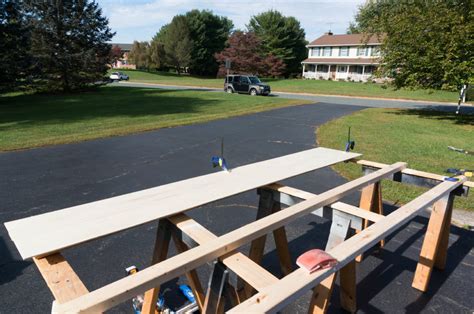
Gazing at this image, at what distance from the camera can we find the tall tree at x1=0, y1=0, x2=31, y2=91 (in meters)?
18.8

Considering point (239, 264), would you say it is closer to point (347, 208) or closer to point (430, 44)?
point (347, 208)

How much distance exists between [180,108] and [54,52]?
541 inches

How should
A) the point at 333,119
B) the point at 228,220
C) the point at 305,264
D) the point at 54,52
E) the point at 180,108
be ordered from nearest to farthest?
the point at 305,264 < the point at 228,220 < the point at 333,119 < the point at 180,108 < the point at 54,52

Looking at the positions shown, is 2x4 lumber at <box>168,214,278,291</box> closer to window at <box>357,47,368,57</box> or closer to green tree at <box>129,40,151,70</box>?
window at <box>357,47,368,57</box>

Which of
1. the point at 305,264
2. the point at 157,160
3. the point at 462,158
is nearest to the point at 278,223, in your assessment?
the point at 305,264

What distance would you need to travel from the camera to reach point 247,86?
26859 millimetres

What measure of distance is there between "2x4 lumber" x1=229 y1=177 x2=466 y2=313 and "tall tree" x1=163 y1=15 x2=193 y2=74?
61.7m

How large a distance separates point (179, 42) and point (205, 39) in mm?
5295

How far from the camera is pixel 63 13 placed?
81.7 feet

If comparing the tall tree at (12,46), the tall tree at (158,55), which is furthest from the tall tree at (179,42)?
the tall tree at (12,46)

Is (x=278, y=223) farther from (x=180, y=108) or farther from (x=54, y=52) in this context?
(x=54, y=52)

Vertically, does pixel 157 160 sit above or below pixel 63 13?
below

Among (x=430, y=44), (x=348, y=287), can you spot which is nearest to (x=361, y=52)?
(x=430, y=44)

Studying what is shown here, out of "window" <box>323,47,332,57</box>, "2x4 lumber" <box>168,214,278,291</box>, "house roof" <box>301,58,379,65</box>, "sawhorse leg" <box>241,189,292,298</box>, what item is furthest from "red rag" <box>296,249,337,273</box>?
"window" <box>323,47,332,57</box>
